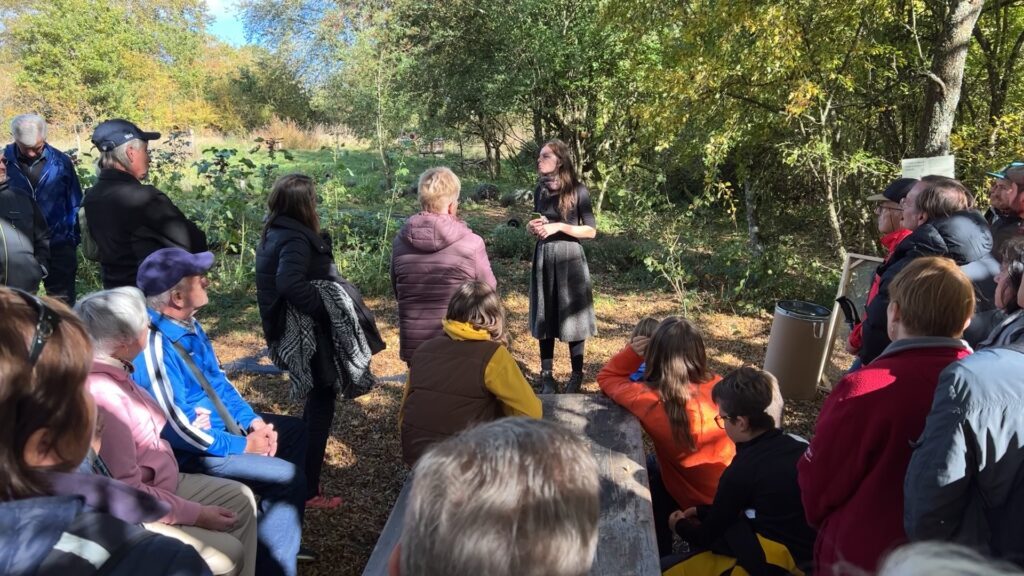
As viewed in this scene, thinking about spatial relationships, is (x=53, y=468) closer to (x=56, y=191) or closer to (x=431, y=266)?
(x=431, y=266)

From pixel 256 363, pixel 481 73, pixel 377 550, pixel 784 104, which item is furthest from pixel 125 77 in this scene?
pixel 377 550

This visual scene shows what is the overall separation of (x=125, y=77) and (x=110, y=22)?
100 inches

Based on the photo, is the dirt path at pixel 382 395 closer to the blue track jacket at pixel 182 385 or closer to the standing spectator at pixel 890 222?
the blue track jacket at pixel 182 385

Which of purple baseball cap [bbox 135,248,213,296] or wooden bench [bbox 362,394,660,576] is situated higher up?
purple baseball cap [bbox 135,248,213,296]

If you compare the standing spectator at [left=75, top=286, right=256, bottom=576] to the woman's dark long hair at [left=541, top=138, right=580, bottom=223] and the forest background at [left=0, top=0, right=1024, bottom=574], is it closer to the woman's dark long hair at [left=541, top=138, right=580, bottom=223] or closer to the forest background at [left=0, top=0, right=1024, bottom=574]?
the forest background at [left=0, top=0, right=1024, bottom=574]

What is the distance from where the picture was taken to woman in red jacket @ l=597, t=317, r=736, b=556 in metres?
2.60

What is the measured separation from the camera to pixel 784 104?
588 cm

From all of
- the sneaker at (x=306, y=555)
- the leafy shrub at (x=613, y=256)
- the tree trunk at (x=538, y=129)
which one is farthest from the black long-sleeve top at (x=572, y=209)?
the tree trunk at (x=538, y=129)

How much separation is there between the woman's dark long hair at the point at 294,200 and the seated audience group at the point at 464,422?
0.04 ft

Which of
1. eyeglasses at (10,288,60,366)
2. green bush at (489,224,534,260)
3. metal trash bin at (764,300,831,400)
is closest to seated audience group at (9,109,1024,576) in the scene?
eyeglasses at (10,288,60,366)

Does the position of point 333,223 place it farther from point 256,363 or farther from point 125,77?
point 125,77

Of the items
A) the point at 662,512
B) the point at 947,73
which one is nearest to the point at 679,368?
the point at 662,512

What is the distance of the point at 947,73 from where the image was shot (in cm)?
497

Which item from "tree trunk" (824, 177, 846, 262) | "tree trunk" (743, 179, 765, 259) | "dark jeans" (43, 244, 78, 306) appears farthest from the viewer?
"tree trunk" (743, 179, 765, 259)
